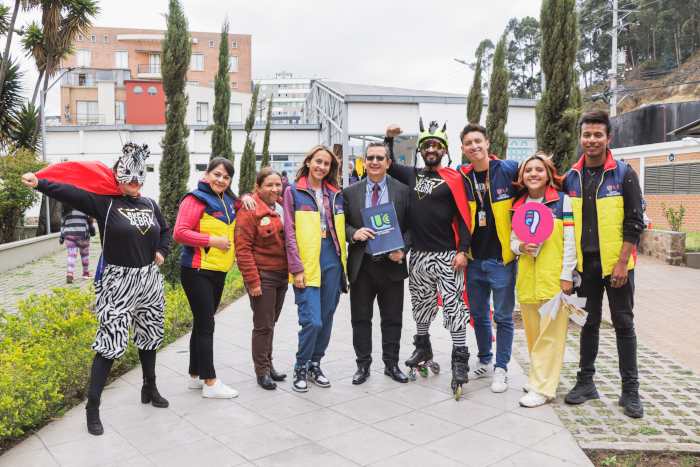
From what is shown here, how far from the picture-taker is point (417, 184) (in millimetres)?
4879

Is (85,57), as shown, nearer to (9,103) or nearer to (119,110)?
(119,110)

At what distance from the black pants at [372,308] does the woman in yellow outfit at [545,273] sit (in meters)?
1.06

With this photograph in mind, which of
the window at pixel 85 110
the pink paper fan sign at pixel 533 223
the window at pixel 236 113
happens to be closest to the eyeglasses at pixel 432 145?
the pink paper fan sign at pixel 533 223

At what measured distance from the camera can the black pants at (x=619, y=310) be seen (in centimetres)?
425

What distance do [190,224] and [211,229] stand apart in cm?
17

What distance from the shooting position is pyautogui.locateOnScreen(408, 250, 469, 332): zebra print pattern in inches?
188

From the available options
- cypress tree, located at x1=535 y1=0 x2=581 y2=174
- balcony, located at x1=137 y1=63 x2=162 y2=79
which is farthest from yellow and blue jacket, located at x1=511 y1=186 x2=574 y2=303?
balcony, located at x1=137 y1=63 x2=162 y2=79

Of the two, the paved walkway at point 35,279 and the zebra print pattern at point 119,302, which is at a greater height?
the zebra print pattern at point 119,302

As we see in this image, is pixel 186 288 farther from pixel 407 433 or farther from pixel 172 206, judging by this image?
pixel 172 206

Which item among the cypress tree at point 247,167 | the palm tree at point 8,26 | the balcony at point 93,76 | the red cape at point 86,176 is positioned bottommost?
the red cape at point 86,176

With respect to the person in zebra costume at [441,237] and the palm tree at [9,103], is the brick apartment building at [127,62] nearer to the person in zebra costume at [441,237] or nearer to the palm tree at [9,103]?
the palm tree at [9,103]

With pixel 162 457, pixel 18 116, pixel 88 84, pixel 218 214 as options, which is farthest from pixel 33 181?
pixel 88 84

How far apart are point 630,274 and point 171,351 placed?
14.9 ft

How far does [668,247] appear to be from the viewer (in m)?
13.8
